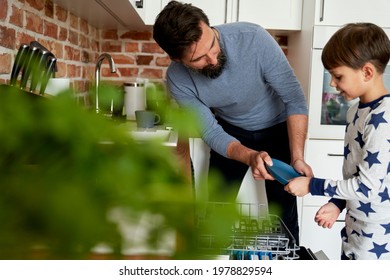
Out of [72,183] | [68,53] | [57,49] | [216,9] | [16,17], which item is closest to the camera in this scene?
[72,183]

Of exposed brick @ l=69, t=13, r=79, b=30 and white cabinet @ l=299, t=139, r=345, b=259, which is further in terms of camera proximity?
white cabinet @ l=299, t=139, r=345, b=259

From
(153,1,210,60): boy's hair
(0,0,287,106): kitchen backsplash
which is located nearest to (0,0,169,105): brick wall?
(0,0,287,106): kitchen backsplash

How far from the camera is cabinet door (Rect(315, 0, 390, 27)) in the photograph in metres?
2.71

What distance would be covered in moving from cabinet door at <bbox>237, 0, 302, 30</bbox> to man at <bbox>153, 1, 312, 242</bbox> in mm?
1016

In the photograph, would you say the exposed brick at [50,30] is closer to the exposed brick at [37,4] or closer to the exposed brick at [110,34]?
the exposed brick at [37,4]

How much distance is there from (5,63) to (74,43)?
1.01 m

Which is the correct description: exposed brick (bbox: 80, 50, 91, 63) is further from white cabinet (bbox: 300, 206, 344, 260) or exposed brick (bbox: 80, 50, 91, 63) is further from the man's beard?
white cabinet (bbox: 300, 206, 344, 260)

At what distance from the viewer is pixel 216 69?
5.94ft

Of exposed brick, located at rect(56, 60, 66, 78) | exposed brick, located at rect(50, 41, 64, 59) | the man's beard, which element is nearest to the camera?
the man's beard

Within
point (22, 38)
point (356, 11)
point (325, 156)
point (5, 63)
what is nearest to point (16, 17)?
point (22, 38)

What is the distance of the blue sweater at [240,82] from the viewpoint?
187cm

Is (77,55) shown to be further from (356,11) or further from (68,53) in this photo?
(356,11)
